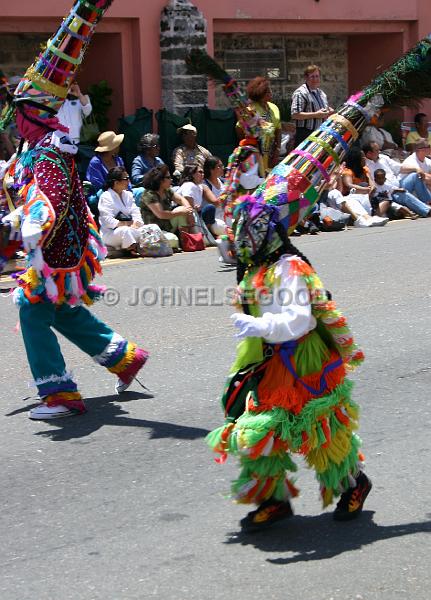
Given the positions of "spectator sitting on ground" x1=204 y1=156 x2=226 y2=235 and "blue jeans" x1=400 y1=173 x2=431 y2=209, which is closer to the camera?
"spectator sitting on ground" x1=204 y1=156 x2=226 y2=235

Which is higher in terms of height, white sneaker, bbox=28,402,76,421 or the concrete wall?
the concrete wall

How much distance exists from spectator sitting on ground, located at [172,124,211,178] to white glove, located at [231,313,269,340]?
36.0ft

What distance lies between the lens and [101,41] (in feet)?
57.4

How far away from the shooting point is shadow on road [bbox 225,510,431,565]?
176 inches

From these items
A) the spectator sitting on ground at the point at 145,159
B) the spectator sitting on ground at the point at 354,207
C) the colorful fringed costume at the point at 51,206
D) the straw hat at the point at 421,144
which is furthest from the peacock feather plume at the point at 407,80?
the straw hat at the point at 421,144

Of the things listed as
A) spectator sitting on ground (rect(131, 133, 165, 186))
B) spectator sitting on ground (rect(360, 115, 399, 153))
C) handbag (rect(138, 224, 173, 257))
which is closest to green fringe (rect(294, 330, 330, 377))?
handbag (rect(138, 224, 173, 257))

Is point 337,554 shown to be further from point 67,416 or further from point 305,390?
point 67,416

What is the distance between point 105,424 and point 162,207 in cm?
738

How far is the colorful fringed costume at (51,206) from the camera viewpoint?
6332 mm

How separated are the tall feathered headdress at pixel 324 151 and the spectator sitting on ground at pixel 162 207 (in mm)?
8483

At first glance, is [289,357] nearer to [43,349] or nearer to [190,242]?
[43,349]

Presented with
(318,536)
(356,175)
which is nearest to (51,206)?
(318,536)

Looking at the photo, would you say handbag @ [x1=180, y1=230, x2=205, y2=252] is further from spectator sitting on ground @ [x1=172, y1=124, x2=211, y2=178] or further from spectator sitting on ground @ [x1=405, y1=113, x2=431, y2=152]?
spectator sitting on ground @ [x1=405, y1=113, x2=431, y2=152]

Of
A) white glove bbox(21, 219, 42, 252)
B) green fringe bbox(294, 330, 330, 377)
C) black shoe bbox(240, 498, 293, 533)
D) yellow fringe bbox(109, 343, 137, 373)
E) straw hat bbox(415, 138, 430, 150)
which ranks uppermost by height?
white glove bbox(21, 219, 42, 252)
